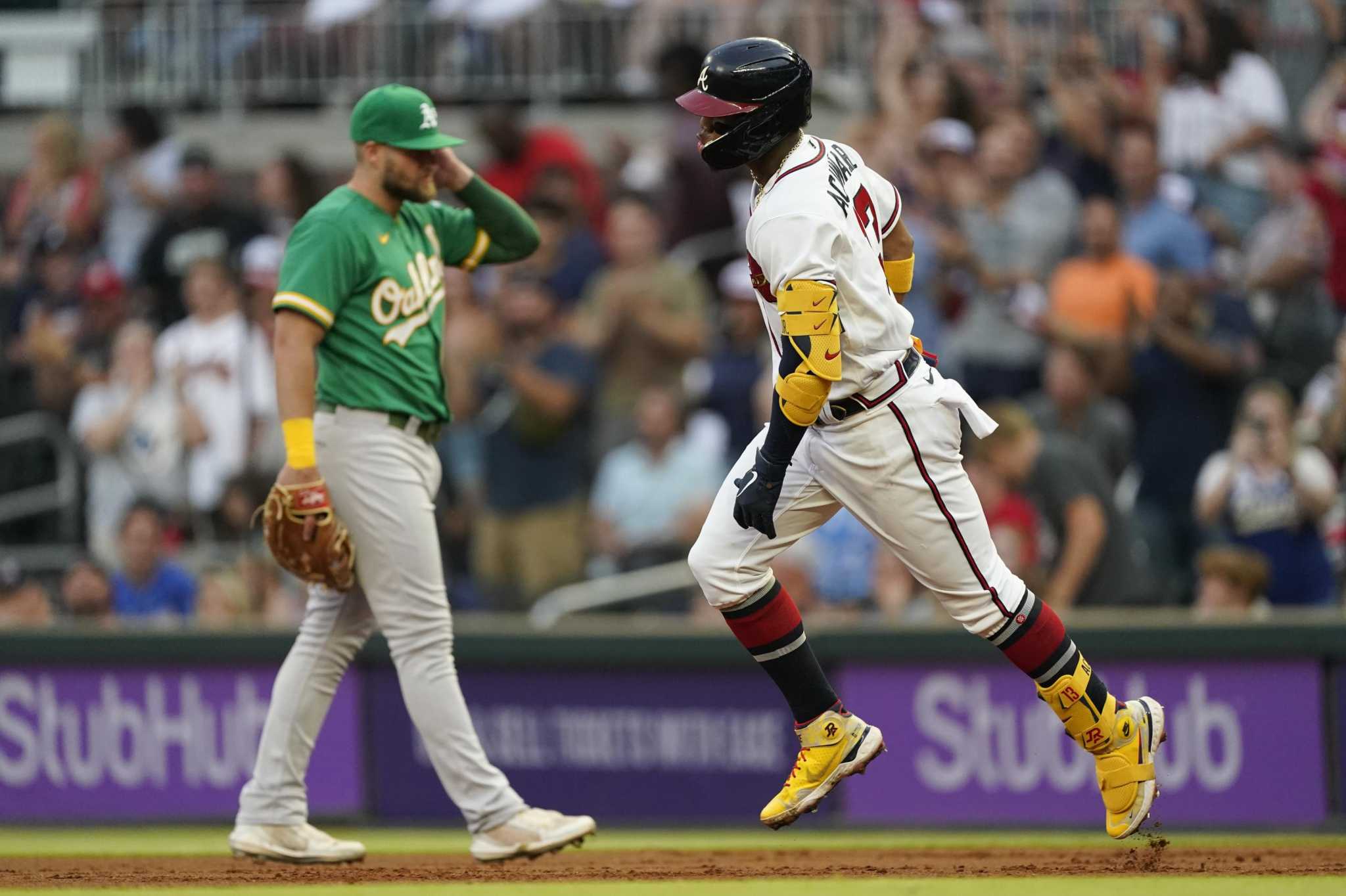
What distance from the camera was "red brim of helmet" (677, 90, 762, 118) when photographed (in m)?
4.89

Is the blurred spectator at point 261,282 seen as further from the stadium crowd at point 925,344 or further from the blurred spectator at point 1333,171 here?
the blurred spectator at point 1333,171

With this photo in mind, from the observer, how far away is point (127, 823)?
316 inches

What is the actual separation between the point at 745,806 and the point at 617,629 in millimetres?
932

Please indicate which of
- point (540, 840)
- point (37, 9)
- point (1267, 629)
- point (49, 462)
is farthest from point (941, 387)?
point (37, 9)

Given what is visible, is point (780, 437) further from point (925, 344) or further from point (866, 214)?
point (925, 344)

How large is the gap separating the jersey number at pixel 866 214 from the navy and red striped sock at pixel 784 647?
103cm

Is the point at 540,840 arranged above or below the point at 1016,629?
below

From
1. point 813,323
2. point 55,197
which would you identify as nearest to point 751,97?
point 813,323

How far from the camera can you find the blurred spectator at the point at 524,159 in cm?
1015

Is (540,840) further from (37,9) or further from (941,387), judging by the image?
(37,9)

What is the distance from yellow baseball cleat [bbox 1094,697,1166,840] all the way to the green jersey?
2.25 metres

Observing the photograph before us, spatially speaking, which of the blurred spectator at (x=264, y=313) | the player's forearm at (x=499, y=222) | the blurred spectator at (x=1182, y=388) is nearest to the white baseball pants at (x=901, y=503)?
the player's forearm at (x=499, y=222)

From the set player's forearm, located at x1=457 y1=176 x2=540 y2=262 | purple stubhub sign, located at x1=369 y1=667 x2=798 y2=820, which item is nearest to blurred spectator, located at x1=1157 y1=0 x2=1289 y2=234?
purple stubhub sign, located at x1=369 y1=667 x2=798 y2=820

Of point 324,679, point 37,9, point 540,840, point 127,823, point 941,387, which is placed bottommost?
point 127,823
